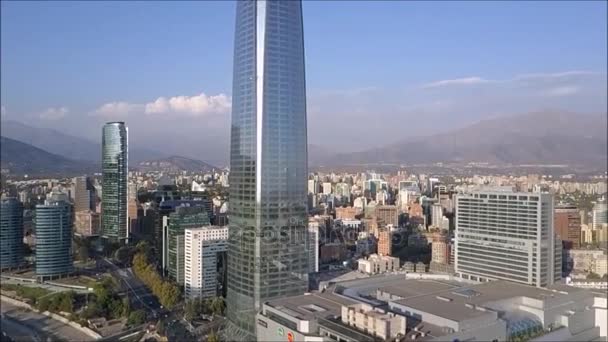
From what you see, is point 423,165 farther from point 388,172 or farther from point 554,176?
point 554,176

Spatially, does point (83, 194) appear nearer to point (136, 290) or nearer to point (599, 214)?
point (136, 290)

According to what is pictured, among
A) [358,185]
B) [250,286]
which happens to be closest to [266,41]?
[250,286]

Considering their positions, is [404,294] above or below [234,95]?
below

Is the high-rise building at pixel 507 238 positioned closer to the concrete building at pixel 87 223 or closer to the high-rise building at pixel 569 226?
the high-rise building at pixel 569 226

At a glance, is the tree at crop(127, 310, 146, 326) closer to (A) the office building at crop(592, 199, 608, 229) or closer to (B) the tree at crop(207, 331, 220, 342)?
(B) the tree at crop(207, 331, 220, 342)

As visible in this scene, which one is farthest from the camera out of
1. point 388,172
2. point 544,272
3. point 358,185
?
point 358,185

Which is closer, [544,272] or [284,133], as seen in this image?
[284,133]

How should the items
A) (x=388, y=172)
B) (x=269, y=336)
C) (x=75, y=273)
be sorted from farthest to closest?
(x=388, y=172)
(x=75, y=273)
(x=269, y=336)
